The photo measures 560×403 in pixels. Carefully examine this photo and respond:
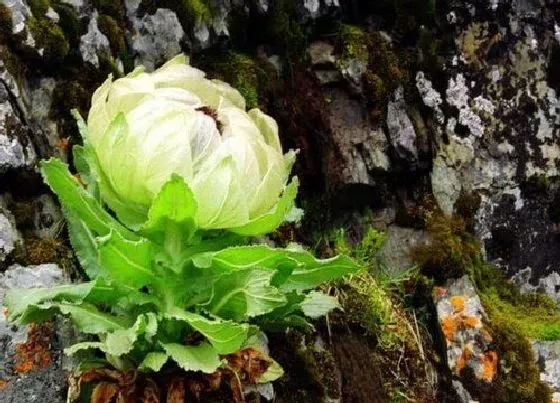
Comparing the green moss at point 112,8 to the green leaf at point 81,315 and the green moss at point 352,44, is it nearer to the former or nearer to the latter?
the green moss at point 352,44

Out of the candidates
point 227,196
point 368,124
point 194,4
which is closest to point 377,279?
point 368,124

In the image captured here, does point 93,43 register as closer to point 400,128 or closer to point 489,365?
point 400,128

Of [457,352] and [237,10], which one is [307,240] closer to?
[457,352]

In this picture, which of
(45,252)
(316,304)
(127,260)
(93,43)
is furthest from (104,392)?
(93,43)

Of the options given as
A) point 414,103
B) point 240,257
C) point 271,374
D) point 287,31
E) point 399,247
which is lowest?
point 399,247

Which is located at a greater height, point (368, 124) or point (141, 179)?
point (141, 179)

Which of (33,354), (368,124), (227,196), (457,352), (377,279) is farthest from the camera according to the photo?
(368,124)
